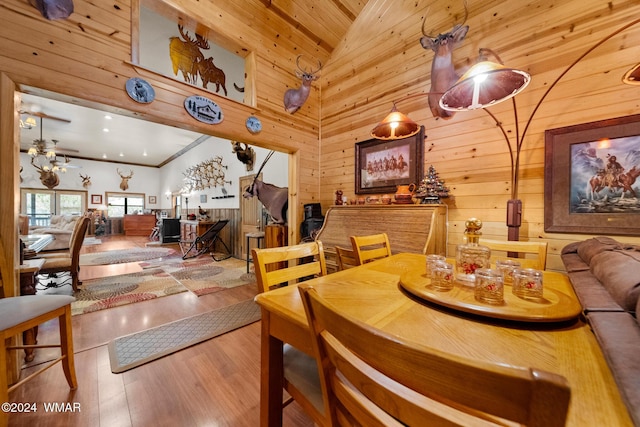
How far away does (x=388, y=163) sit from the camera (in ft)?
10.2

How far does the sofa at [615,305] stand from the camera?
18.2 inches

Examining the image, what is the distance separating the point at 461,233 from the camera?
250cm

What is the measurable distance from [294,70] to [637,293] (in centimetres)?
403

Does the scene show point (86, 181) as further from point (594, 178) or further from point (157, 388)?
point (594, 178)

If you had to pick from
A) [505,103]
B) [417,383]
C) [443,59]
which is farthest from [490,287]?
[443,59]

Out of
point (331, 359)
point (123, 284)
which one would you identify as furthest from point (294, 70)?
point (123, 284)

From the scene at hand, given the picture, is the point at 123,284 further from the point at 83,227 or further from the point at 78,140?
the point at 78,140

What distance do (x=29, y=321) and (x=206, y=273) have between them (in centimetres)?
311

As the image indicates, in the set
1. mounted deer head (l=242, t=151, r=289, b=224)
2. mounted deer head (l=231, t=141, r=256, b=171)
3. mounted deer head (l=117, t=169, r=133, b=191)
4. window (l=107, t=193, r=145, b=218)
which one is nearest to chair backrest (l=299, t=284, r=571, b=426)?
mounted deer head (l=242, t=151, r=289, b=224)

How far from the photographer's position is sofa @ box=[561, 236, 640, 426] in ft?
1.51

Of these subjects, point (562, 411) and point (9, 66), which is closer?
point (562, 411)

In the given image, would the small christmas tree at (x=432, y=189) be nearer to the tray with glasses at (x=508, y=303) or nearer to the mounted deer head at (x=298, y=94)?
the tray with glasses at (x=508, y=303)

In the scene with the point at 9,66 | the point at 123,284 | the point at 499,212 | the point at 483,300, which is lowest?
the point at 123,284

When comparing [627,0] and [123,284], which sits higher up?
[627,0]
